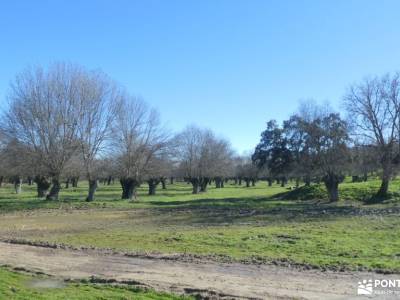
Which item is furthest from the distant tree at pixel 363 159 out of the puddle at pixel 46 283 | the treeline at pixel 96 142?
the puddle at pixel 46 283

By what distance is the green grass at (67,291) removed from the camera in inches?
379

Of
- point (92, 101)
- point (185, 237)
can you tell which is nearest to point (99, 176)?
point (92, 101)

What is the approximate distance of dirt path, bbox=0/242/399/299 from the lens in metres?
10.5

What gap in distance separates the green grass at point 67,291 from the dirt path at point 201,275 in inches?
28.8

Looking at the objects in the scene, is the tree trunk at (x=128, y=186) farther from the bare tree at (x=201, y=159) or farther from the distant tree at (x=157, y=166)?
the bare tree at (x=201, y=159)

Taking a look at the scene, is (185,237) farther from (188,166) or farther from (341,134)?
(188,166)

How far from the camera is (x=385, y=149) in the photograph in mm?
43531

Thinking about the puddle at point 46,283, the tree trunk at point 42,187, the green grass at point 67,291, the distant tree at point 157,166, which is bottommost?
the puddle at point 46,283

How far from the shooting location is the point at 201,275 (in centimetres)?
1228

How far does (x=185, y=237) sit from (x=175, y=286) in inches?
340

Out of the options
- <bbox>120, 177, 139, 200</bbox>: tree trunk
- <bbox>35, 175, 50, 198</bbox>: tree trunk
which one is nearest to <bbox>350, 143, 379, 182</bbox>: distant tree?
<bbox>120, 177, 139, 200</bbox>: tree trunk

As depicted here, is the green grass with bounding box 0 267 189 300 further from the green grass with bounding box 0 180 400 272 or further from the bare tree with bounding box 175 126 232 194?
the bare tree with bounding box 175 126 232 194

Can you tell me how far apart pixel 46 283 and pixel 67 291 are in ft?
4.48

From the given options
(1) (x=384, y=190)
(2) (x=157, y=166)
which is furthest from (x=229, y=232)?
(2) (x=157, y=166)
